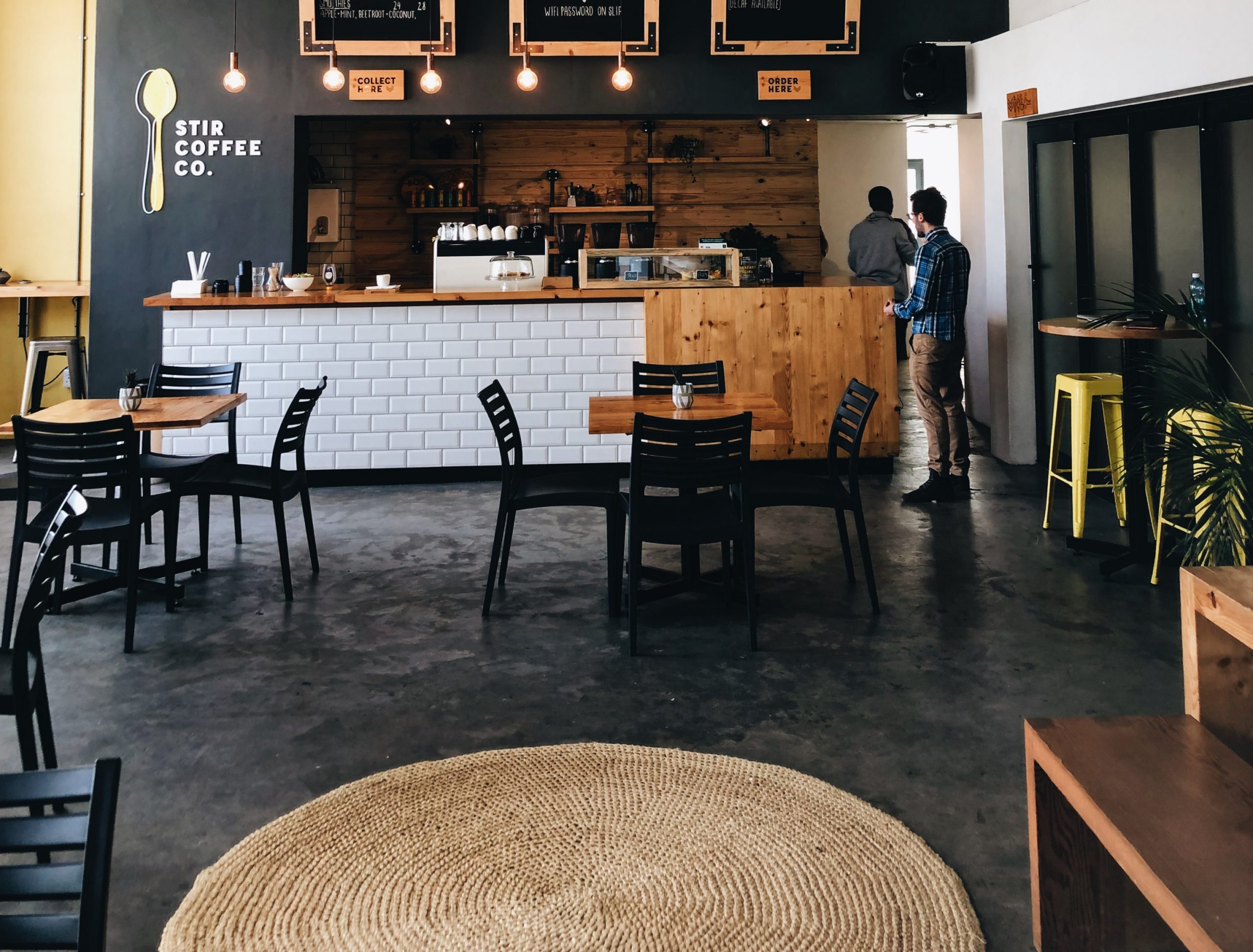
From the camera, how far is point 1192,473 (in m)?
4.11

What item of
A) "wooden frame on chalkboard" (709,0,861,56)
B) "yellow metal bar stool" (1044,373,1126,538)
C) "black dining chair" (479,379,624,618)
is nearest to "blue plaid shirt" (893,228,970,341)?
"yellow metal bar stool" (1044,373,1126,538)

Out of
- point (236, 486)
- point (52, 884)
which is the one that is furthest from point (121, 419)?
point (52, 884)

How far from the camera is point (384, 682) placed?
3.74m

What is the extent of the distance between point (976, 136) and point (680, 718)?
20.6 ft

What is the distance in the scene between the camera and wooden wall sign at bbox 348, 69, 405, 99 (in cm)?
754

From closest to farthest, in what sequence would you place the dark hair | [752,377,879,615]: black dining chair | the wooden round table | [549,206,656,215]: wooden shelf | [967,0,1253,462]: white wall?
[752,377,879,615]: black dining chair → the wooden round table → [967,0,1253,462]: white wall → the dark hair → [549,206,656,215]: wooden shelf

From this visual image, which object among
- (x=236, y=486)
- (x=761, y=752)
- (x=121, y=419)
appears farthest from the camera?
(x=236, y=486)

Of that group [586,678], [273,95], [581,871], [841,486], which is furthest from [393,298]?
[581,871]

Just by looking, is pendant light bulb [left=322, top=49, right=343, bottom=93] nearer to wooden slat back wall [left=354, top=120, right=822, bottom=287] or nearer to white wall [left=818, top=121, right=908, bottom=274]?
wooden slat back wall [left=354, top=120, right=822, bottom=287]

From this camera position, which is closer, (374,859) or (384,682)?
(374,859)

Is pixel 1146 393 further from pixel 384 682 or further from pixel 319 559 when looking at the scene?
pixel 319 559

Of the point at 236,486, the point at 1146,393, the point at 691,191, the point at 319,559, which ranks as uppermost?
the point at 691,191

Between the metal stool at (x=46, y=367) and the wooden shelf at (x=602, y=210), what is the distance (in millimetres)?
4429

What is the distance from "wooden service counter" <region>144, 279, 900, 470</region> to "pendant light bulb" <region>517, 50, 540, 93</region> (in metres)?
1.38
